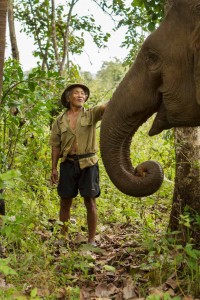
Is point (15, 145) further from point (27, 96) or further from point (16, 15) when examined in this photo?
point (16, 15)

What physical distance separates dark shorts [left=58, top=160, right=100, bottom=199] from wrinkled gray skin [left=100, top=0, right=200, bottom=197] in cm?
172

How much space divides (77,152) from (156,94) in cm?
210

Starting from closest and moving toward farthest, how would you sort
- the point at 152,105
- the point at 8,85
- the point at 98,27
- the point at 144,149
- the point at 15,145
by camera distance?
1. the point at 152,105
2. the point at 8,85
3. the point at 15,145
4. the point at 144,149
5. the point at 98,27

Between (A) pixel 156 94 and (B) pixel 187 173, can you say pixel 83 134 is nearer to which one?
(B) pixel 187 173

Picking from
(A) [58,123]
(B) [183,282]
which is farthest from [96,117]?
(B) [183,282]

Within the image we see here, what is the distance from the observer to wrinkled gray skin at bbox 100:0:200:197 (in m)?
3.78

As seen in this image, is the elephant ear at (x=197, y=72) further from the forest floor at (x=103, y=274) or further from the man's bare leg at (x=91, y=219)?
the man's bare leg at (x=91, y=219)

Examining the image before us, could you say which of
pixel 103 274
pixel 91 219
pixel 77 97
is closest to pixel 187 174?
pixel 91 219

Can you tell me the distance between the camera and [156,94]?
4070 millimetres

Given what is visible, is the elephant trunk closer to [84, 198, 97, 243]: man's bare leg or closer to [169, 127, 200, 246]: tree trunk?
[169, 127, 200, 246]: tree trunk

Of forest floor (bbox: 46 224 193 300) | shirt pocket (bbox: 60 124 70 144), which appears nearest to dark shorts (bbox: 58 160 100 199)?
shirt pocket (bbox: 60 124 70 144)

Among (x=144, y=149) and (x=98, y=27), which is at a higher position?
(x=98, y=27)

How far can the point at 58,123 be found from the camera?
620 centimetres

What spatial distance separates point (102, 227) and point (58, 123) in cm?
149
